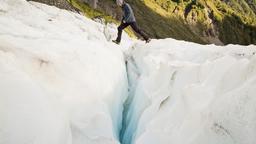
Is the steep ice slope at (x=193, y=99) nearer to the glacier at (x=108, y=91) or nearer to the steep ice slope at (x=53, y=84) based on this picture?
the glacier at (x=108, y=91)

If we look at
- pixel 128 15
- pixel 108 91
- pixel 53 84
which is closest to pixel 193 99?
pixel 108 91

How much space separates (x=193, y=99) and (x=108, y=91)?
276cm

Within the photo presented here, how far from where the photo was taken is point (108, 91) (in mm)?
10992

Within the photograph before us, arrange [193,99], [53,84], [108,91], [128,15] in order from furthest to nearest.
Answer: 1. [128,15]
2. [108,91]
3. [193,99]
4. [53,84]

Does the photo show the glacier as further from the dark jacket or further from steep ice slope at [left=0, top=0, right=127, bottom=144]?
the dark jacket

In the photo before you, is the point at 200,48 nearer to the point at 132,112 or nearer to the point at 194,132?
the point at 132,112

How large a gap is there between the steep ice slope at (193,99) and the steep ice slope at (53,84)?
0.69m

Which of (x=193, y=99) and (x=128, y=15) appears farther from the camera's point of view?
(x=128, y=15)

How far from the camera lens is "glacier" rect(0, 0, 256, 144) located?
7.12 m

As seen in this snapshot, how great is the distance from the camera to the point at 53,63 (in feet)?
30.5

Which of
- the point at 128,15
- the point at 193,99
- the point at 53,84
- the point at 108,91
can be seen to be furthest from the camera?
the point at 128,15

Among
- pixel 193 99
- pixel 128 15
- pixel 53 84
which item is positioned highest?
pixel 193 99

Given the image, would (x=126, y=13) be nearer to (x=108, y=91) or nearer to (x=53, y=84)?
(x=108, y=91)

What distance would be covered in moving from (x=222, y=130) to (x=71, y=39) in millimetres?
6243
